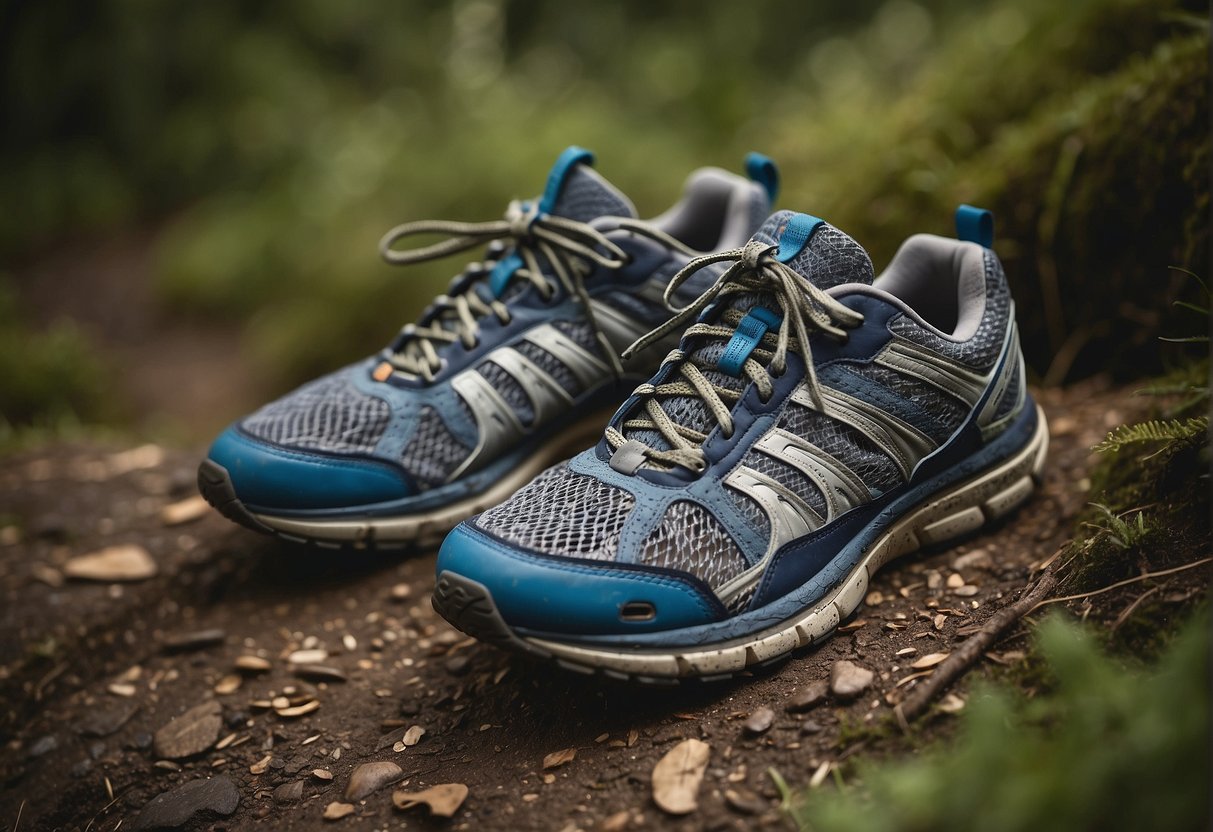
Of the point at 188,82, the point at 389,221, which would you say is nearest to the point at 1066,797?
the point at 389,221

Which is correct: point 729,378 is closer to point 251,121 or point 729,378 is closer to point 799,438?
point 799,438

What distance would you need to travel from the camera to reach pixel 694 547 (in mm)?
1715

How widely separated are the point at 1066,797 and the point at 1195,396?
55.0 inches

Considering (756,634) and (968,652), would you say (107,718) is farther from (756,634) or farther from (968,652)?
(968,652)

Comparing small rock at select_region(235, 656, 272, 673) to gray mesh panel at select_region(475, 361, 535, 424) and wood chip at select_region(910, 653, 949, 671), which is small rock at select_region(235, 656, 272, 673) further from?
wood chip at select_region(910, 653, 949, 671)

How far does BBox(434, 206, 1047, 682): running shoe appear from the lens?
1.66 metres

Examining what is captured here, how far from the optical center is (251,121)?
8.25 metres

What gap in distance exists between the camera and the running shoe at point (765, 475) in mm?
1662

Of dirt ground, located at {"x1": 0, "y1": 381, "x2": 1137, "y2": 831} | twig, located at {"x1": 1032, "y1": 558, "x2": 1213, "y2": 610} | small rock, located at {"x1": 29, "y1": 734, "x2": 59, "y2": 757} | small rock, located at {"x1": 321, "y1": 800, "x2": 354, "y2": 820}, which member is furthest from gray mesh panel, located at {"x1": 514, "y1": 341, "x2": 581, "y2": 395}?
small rock, located at {"x1": 29, "y1": 734, "x2": 59, "y2": 757}

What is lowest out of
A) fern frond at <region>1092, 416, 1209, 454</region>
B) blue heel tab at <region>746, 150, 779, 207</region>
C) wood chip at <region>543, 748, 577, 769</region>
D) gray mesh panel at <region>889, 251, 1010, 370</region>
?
wood chip at <region>543, 748, 577, 769</region>

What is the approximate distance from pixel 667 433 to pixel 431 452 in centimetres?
82

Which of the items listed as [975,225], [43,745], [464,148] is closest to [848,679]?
[975,225]

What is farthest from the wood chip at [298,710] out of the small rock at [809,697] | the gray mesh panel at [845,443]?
the gray mesh panel at [845,443]

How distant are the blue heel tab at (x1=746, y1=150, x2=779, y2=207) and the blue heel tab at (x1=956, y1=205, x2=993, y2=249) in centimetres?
60
